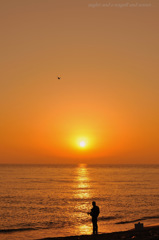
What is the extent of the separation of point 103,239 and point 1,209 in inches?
952

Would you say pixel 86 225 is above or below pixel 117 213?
below

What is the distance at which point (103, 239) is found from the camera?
19.6 meters

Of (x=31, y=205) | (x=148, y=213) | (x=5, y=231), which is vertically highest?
(x=31, y=205)

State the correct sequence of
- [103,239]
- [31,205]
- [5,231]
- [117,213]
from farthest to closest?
1. [31,205]
2. [117,213]
3. [5,231]
4. [103,239]

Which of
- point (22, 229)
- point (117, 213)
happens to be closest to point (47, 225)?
point (22, 229)

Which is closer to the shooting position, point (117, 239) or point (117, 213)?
point (117, 239)

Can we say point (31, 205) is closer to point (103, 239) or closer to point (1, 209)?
point (1, 209)

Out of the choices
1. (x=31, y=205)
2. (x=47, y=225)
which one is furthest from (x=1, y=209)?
(x=47, y=225)

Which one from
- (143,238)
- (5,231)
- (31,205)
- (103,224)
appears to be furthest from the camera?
(31,205)

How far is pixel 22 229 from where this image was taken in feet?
95.6

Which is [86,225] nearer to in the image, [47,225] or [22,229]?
[47,225]

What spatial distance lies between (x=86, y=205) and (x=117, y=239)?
25.8m

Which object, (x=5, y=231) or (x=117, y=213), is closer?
(x=5, y=231)

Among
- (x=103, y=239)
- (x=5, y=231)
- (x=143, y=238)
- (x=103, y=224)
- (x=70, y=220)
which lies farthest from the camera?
(x=70, y=220)
